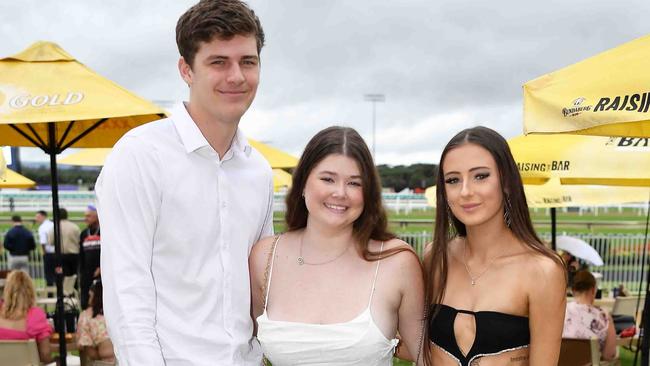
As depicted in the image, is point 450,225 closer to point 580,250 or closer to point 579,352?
point 579,352

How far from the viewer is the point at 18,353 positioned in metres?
5.34

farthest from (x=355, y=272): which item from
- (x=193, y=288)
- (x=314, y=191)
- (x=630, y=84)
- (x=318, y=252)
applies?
(x=630, y=84)

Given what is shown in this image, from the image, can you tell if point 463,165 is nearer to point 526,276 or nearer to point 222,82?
point 526,276

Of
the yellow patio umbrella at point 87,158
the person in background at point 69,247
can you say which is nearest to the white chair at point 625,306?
the yellow patio umbrella at point 87,158

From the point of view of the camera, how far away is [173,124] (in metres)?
2.28

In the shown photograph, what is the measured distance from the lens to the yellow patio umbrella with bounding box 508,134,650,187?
5215mm

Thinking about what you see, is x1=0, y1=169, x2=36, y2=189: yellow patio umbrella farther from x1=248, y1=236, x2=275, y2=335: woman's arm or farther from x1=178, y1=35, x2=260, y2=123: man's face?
x1=178, y1=35, x2=260, y2=123: man's face

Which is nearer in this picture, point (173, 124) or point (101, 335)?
point (173, 124)

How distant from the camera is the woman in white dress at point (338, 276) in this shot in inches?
99.4

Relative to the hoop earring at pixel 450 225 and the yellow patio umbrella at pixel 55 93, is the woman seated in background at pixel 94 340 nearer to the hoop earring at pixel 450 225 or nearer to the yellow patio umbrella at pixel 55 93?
the yellow patio umbrella at pixel 55 93

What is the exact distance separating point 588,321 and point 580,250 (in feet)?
10.2

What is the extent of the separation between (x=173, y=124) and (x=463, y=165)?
3.81ft

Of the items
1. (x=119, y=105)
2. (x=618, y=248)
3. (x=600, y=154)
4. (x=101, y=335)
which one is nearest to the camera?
(x=119, y=105)

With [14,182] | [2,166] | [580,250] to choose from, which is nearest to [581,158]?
[580,250]
